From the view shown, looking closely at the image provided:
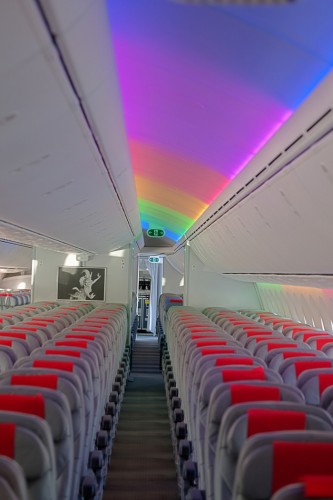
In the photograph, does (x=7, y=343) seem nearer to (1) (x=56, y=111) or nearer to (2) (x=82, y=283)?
(1) (x=56, y=111)

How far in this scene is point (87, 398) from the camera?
13.8ft

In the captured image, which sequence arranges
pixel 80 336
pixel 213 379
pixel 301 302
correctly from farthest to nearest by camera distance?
pixel 301 302 < pixel 80 336 < pixel 213 379

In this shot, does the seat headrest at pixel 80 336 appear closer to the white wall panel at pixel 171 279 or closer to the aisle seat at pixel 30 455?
the aisle seat at pixel 30 455

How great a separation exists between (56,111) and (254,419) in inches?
74.7

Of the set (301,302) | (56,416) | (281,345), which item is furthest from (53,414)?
(301,302)

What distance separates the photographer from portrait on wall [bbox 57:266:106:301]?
46.8ft

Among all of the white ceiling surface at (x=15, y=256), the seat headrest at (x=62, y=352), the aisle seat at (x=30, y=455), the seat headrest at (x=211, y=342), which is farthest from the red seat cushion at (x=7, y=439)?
the white ceiling surface at (x=15, y=256)

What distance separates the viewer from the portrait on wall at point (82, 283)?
14250 mm

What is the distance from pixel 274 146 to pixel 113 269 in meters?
10.7

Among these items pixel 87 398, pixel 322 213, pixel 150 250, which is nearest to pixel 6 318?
pixel 87 398

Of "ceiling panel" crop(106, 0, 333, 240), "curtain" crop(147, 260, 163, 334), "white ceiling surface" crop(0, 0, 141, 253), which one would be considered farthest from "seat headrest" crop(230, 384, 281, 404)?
"curtain" crop(147, 260, 163, 334)

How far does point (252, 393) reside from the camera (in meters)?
3.47

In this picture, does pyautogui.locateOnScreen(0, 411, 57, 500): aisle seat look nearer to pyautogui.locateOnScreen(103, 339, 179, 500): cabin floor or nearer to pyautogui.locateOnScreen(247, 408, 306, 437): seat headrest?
pyautogui.locateOnScreen(247, 408, 306, 437): seat headrest

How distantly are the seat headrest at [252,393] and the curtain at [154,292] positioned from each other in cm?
2109
